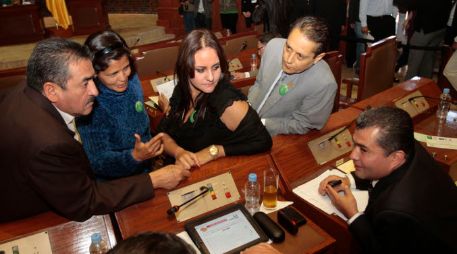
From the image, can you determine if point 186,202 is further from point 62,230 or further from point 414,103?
point 414,103

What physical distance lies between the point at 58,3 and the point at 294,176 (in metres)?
7.19

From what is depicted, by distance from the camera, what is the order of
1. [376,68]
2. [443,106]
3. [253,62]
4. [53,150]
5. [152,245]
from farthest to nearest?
[253,62], [376,68], [443,106], [53,150], [152,245]

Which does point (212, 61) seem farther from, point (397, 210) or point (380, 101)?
point (380, 101)

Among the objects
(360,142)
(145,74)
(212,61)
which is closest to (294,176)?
(360,142)

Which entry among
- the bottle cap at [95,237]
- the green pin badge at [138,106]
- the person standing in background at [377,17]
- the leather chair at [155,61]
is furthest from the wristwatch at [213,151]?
the person standing in background at [377,17]

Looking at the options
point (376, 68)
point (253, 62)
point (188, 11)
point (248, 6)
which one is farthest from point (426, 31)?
point (188, 11)

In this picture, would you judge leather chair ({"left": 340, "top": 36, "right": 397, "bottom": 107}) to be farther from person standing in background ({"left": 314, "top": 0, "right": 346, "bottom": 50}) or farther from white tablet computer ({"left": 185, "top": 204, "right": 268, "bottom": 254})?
white tablet computer ({"left": 185, "top": 204, "right": 268, "bottom": 254})

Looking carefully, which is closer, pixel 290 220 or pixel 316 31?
pixel 290 220

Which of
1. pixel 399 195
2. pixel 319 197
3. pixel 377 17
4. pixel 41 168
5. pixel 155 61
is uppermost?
pixel 377 17

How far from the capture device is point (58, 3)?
733 cm

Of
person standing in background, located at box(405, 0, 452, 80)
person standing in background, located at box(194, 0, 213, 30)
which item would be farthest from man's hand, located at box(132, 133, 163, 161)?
person standing in background, located at box(194, 0, 213, 30)

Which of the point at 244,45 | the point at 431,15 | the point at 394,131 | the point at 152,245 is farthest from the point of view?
the point at 244,45

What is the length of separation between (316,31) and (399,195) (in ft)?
3.13

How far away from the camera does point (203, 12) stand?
6.14m
